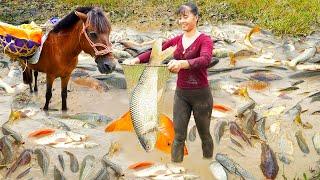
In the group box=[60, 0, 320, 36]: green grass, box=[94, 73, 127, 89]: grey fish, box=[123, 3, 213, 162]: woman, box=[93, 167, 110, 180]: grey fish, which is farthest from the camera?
box=[60, 0, 320, 36]: green grass

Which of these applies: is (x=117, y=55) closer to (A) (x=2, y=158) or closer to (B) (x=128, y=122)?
(B) (x=128, y=122)

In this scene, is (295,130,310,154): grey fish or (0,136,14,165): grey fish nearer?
(0,136,14,165): grey fish

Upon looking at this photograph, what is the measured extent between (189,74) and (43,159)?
2.05 m

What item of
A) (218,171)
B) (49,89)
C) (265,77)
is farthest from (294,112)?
(49,89)

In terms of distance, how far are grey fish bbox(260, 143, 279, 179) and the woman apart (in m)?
0.65

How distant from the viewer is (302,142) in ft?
22.5

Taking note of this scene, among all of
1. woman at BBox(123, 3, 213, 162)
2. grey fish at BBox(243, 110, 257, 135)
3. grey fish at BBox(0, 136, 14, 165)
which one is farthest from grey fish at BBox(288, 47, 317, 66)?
grey fish at BBox(0, 136, 14, 165)

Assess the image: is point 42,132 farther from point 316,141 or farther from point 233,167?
point 316,141

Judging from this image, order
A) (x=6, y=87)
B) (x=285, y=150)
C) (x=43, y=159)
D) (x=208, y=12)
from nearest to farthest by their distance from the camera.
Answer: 1. (x=43, y=159)
2. (x=285, y=150)
3. (x=6, y=87)
4. (x=208, y=12)

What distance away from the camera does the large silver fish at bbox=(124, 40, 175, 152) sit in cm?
543

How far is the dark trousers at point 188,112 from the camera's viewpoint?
232 inches

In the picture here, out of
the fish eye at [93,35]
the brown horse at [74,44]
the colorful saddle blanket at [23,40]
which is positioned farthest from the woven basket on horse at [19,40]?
the fish eye at [93,35]

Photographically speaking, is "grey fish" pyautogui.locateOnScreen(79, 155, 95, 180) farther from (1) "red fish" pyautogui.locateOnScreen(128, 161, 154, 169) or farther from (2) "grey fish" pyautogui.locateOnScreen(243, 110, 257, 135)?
(2) "grey fish" pyautogui.locateOnScreen(243, 110, 257, 135)

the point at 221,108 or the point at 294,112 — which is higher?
the point at 294,112
